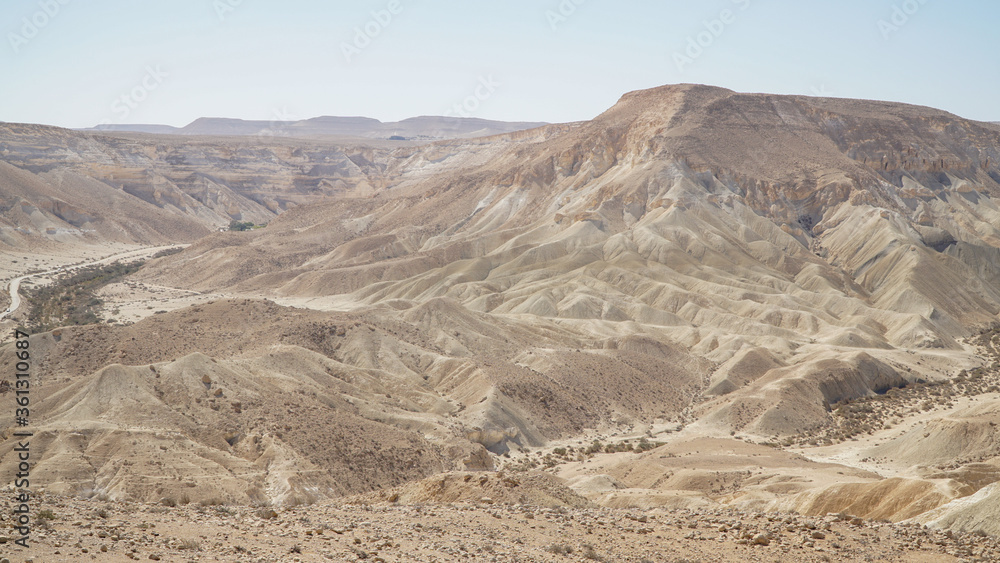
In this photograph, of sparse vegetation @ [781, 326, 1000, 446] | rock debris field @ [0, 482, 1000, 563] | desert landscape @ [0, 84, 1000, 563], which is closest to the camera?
rock debris field @ [0, 482, 1000, 563]

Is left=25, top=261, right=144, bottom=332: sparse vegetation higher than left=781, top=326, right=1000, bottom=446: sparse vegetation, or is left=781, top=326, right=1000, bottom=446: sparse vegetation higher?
left=25, top=261, right=144, bottom=332: sparse vegetation

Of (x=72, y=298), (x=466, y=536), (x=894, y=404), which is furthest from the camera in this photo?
(x=72, y=298)

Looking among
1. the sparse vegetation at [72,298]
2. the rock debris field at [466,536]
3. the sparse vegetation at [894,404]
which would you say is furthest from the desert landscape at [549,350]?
the sparse vegetation at [72,298]

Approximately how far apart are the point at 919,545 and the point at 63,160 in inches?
6406

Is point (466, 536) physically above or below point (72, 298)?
below

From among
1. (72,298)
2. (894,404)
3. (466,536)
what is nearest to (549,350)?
(894,404)

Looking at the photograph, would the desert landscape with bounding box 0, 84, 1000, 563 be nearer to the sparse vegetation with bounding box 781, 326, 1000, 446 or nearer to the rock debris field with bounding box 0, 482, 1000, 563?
the rock debris field with bounding box 0, 482, 1000, 563

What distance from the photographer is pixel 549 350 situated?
196 ft

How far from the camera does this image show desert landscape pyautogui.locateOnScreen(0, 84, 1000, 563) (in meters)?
20.8

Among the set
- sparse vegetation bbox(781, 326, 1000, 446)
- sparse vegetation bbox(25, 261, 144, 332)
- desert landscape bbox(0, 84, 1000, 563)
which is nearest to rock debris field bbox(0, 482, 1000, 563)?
desert landscape bbox(0, 84, 1000, 563)

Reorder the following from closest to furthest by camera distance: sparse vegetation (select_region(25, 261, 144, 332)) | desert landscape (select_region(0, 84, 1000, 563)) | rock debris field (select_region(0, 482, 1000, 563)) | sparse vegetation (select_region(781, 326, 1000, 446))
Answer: rock debris field (select_region(0, 482, 1000, 563))
desert landscape (select_region(0, 84, 1000, 563))
sparse vegetation (select_region(781, 326, 1000, 446))
sparse vegetation (select_region(25, 261, 144, 332))

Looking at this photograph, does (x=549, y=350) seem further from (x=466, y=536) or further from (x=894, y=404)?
(x=466, y=536)

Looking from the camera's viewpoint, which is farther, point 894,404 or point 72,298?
point 72,298

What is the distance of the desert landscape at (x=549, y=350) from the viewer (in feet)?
68.1
